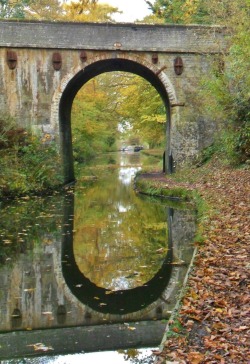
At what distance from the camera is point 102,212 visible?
15641 millimetres

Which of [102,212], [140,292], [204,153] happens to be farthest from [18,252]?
[204,153]

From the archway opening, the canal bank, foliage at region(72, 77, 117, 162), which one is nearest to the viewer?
the canal bank

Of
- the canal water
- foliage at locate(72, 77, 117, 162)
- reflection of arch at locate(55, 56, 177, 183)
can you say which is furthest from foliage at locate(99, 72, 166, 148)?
the canal water

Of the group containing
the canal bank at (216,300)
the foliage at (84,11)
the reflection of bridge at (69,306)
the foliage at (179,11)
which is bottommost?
the reflection of bridge at (69,306)

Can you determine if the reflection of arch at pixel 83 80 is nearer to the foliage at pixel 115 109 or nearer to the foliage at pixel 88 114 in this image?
the foliage at pixel 115 109

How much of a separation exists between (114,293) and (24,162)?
1192 cm

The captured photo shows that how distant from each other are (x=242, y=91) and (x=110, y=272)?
984 cm

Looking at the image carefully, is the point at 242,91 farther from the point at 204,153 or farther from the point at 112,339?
the point at 112,339

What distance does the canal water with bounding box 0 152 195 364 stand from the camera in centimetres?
573

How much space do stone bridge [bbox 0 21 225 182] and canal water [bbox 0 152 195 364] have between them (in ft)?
22.1

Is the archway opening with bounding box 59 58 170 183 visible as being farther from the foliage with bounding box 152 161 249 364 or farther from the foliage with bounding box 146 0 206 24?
the foliage with bounding box 152 161 249 364

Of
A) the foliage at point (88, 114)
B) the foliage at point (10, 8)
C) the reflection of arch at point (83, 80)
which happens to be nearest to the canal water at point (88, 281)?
the reflection of arch at point (83, 80)

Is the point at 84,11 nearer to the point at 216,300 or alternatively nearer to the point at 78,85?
the point at 78,85

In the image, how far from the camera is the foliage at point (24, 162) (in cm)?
1734
